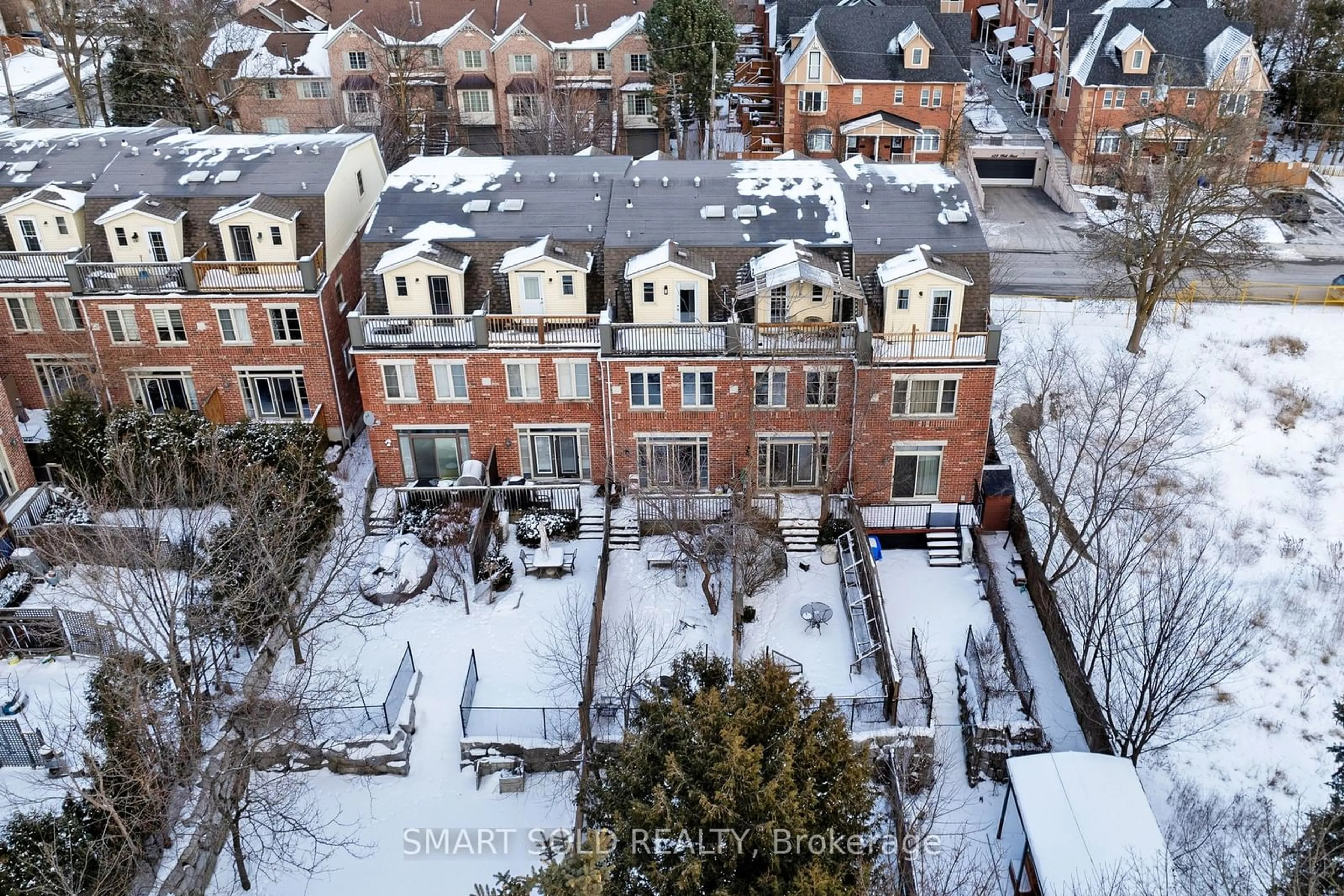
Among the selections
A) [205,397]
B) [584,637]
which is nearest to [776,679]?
[584,637]

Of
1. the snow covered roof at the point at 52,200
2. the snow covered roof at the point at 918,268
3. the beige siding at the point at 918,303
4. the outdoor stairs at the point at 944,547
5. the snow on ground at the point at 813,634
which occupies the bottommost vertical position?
the snow on ground at the point at 813,634

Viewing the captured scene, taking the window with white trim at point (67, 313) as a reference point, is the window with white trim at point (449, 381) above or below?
below

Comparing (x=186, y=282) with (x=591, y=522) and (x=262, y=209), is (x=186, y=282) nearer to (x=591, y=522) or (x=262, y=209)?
(x=262, y=209)

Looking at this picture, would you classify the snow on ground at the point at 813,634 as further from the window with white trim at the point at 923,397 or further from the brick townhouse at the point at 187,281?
the brick townhouse at the point at 187,281

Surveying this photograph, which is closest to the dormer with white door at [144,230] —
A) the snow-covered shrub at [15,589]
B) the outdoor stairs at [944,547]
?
the snow-covered shrub at [15,589]

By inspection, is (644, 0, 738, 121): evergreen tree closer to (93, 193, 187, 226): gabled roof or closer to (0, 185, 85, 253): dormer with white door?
(93, 193, 187, 226): gabled roof

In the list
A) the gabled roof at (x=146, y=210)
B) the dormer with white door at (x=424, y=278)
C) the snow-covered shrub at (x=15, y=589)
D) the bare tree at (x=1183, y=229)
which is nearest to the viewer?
the snow-covered shrub at (x=15, y=589)

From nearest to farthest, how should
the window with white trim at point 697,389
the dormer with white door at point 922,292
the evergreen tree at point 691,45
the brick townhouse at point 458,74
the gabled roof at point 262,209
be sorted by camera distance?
the dormer with white door at point 922,292 → the window with white trim at point 697,389 → the gabled roof at point 262,209 → the evergreen tree at point 691,45 → the brick townhouse at point 458,74
